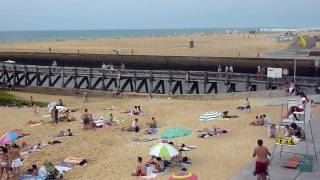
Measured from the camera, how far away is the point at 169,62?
42906 millimetres

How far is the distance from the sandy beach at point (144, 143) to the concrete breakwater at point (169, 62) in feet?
33.2

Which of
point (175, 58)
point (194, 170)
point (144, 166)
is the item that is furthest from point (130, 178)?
point (175, 58)

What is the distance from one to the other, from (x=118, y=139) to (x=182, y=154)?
420 centimetres

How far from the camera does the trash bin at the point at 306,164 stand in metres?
12.8

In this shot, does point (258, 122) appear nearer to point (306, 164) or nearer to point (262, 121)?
point (262, 121)

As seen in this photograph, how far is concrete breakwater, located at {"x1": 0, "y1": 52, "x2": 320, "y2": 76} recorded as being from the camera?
117 ft

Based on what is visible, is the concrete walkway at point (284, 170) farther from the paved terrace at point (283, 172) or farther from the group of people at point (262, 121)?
the group of people at point (262, 121)

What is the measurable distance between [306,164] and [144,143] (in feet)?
24.6

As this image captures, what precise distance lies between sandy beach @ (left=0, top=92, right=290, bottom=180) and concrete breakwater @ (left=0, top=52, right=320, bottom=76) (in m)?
10.1

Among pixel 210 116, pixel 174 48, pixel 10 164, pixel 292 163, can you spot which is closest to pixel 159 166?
pixel 292 163

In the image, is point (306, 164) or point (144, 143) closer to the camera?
point (306, 164)

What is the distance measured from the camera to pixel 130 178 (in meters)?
14.2

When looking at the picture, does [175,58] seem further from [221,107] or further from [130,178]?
[130,178]

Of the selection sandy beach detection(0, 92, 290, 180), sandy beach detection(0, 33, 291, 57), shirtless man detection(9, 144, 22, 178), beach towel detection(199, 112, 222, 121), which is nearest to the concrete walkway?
sandy beach detection(0, 92, 290, 180)
